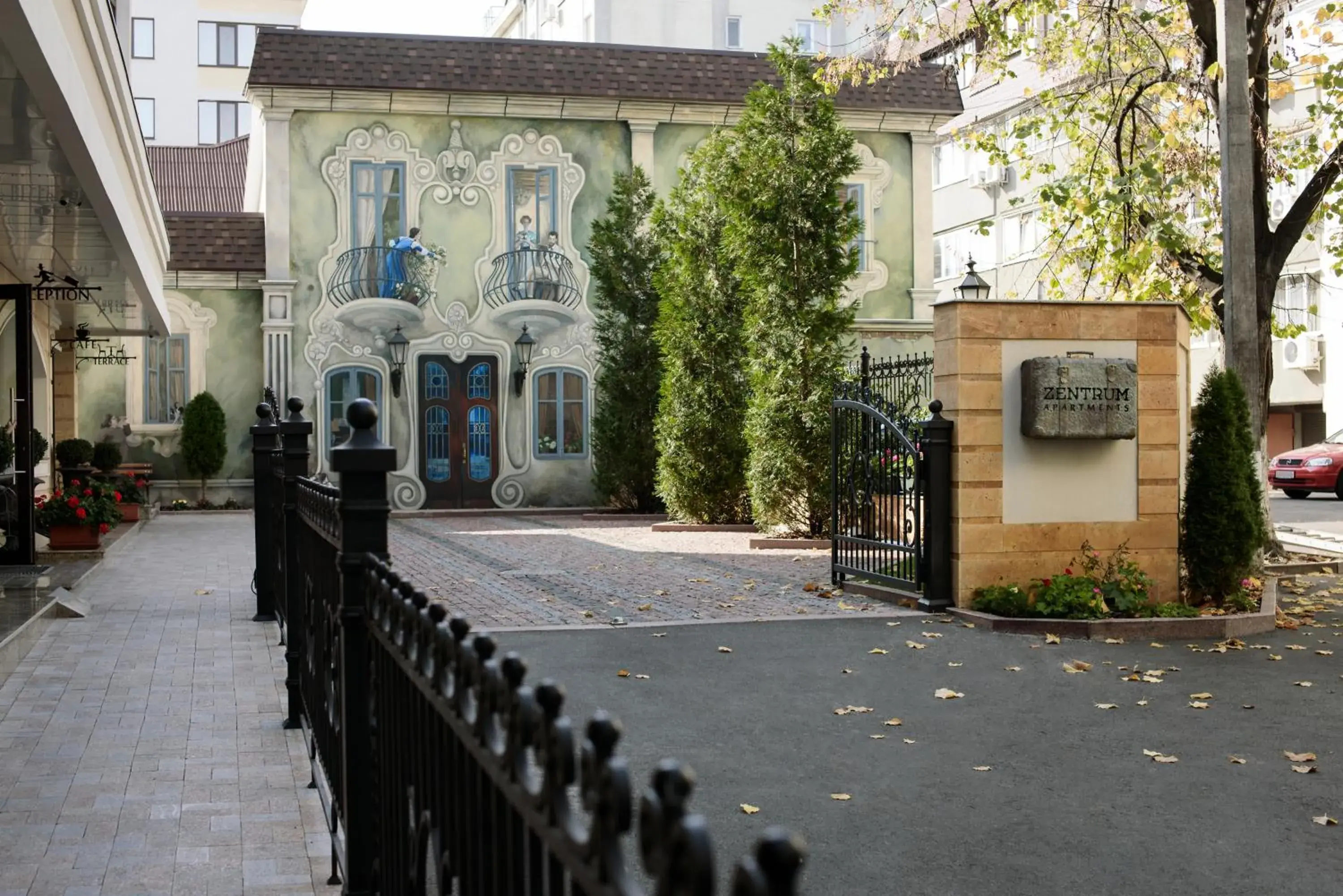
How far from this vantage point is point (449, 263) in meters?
25.8

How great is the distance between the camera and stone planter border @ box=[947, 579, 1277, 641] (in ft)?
33.1

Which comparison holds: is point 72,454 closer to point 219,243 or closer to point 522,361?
point 219,243

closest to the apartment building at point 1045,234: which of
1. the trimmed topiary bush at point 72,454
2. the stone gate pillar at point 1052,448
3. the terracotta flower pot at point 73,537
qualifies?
the stone gate pillar at point 1052,448

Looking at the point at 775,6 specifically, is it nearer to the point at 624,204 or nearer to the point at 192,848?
the point at 624,204

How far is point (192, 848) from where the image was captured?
4.95 meters

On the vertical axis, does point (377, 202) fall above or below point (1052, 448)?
above

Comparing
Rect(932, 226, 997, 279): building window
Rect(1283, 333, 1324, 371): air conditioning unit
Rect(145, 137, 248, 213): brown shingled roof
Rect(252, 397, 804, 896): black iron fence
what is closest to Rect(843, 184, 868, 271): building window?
Rect(1283, 333, 1324, 371): air conditioning unit

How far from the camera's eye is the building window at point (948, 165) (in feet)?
151

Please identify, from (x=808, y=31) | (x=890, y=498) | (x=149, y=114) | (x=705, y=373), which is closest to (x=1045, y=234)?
(x=705, y=373)

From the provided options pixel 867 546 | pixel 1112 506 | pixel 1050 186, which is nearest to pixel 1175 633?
pixel 1112 506

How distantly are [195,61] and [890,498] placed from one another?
50.6 m

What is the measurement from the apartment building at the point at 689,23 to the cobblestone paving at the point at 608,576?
2745cm

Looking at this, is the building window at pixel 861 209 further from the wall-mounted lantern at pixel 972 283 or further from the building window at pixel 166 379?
the building window at pixel 166 379

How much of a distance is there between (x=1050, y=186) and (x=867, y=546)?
5.52 metres
